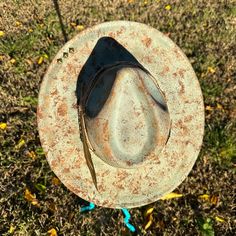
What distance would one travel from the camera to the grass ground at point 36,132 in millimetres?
2844

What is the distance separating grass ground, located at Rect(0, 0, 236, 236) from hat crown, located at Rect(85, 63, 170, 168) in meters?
1.23

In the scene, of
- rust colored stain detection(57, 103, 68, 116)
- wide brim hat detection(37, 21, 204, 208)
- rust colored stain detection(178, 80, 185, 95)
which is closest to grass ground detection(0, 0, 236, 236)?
wide brim hat detection(37, 21, 204, 208)

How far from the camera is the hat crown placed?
1719 mm

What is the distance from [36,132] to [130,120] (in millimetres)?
1732

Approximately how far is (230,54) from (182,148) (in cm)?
205

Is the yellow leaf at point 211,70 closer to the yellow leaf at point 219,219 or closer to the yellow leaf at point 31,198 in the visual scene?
the yellow leaf at point 219,219

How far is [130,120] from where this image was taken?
5.66 feet

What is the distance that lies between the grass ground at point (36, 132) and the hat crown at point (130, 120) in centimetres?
123

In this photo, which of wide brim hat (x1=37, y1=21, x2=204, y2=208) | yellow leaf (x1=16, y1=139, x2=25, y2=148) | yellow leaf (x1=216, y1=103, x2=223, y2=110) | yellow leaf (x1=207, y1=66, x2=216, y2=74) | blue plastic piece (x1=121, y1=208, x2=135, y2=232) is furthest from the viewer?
yellow leaf (x1=207, y1=66, x2=216, y2=74)

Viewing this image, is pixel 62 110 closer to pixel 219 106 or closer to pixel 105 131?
pixel 105 131

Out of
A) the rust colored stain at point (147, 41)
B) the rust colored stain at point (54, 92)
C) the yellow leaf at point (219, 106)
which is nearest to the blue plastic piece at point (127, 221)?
the rust colored stain at point (54, 92)

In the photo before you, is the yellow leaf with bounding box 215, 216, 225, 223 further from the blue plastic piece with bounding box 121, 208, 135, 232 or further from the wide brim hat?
the wide brim hat

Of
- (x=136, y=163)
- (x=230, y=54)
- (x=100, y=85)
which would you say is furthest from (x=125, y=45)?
(x=230, y=54)

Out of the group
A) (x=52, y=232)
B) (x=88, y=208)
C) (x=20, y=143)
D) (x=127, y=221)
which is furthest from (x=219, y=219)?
(x=20, y=143)
